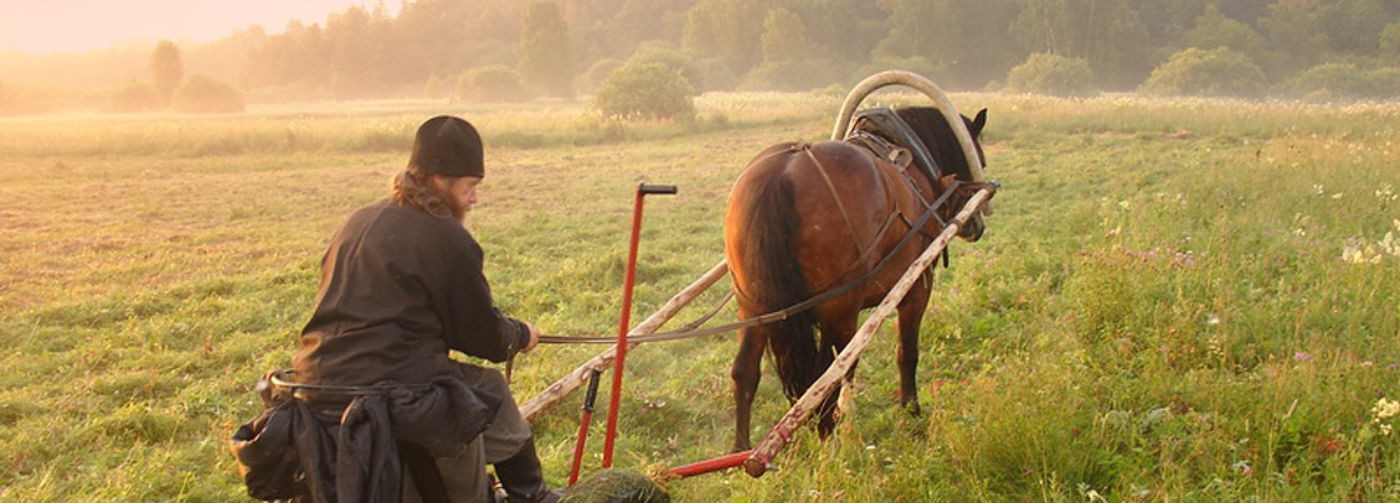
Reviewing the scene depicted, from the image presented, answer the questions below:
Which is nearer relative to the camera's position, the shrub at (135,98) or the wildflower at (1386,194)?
the wildflower at (1386,194)

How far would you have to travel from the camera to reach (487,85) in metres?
58.4

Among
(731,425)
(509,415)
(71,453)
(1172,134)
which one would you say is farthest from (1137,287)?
(1172,134)

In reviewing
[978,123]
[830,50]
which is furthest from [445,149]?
[830,50]

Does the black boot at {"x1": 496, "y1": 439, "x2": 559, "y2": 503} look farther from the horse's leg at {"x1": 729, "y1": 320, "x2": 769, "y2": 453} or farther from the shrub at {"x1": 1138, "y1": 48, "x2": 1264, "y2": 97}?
the shrub at {"x1": 1138, "y1": 48, "x2": 1264, "y2": 97}

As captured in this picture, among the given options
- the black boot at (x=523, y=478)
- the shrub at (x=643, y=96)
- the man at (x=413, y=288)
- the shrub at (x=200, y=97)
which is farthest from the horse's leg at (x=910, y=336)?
the shrub at (x=200, y=97)

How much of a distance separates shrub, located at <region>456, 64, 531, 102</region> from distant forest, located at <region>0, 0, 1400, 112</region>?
1.40 ft

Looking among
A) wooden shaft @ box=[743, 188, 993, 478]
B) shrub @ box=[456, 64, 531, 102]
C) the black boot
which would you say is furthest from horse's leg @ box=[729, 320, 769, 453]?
shrub @ box=[456, 64, 531, 102]

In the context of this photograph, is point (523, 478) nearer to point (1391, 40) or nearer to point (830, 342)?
point (830, 342)

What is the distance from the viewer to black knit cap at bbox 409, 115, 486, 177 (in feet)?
7.52

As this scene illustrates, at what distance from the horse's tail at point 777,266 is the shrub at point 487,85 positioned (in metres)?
57.8

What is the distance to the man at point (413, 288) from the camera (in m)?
2.26

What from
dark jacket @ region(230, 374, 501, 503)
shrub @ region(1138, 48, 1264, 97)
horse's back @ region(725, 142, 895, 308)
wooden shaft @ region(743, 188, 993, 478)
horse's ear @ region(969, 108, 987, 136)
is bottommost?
shrub @ region(1138, 48, 1264, 97)

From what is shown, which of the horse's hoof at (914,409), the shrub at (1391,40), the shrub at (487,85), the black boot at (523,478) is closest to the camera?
the black boot at (523,478)

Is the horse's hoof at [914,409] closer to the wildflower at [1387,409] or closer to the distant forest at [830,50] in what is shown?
the wildflower at [1387,409]
